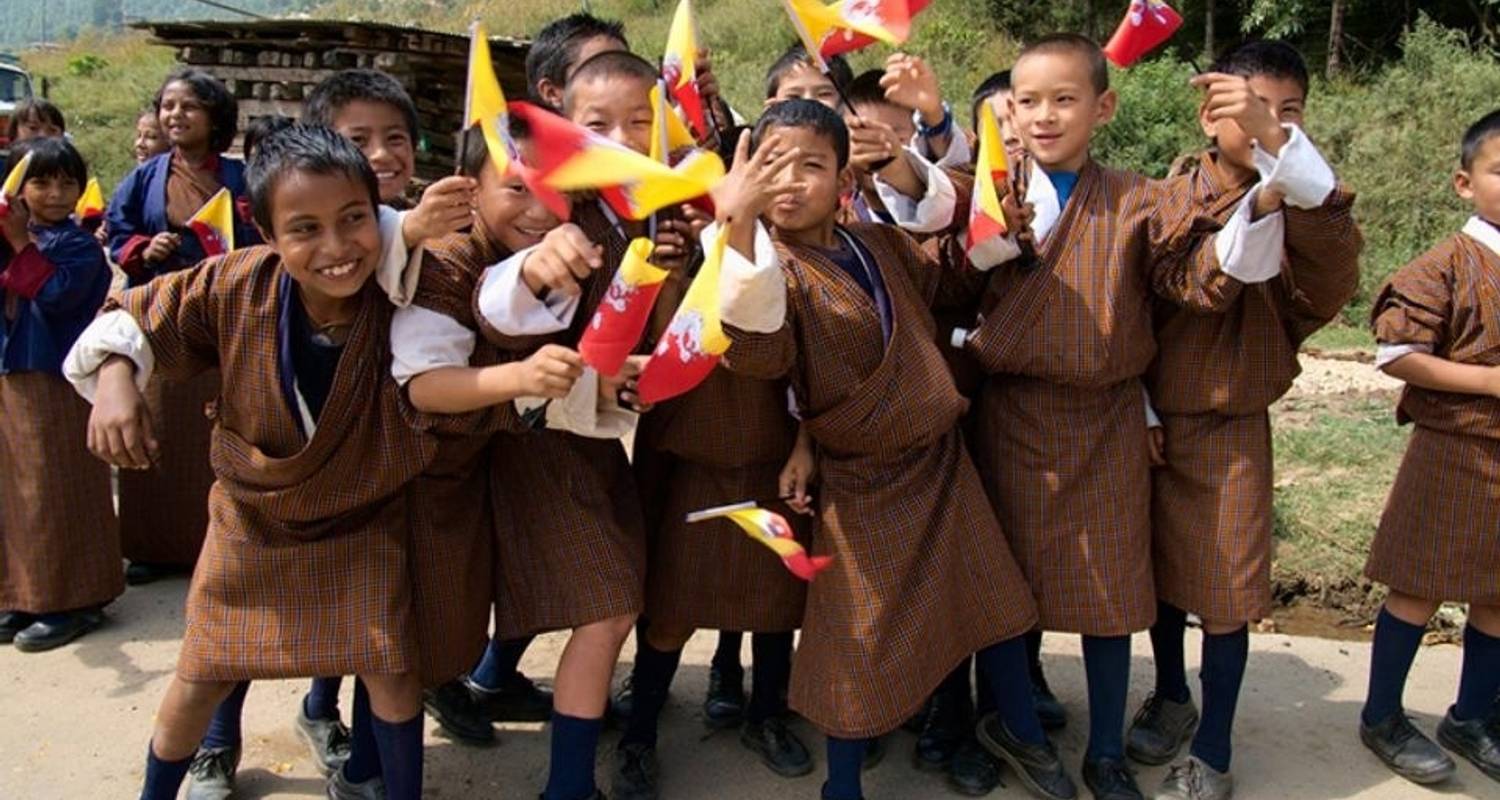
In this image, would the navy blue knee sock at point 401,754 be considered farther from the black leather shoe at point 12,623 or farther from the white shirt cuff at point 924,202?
the black leather shoe at point 12,623

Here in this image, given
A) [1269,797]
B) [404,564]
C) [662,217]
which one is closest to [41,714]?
[404,564]

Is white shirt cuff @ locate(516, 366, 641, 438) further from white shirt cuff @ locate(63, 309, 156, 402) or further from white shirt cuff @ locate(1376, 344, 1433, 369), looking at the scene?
white shirt cuff @ locate(1376, 344, 1433, 369)

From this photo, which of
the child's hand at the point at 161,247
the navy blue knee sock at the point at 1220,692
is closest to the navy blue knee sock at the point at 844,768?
the navy blue knee sock at the point at 1220,692

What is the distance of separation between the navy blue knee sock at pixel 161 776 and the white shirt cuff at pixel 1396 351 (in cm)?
298

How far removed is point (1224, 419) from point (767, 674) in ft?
4.32

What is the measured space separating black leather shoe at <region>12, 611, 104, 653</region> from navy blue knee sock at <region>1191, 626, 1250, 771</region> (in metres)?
3.47

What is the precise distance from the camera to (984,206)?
2.74m

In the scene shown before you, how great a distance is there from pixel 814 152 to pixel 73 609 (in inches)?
119

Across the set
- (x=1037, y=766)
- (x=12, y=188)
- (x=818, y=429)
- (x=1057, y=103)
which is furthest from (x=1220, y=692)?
(x=12, y=188)

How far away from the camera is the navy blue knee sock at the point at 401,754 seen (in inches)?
106

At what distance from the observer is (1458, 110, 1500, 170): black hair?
307 centimetres

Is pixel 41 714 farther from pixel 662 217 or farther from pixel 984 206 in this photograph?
pixel 984 206

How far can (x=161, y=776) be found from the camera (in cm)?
271

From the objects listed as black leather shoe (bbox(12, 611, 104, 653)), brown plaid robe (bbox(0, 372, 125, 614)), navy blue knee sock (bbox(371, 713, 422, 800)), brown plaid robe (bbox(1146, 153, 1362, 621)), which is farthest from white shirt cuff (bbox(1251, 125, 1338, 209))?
black leather shoe (bbox(12, 611, 104, 653))
